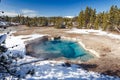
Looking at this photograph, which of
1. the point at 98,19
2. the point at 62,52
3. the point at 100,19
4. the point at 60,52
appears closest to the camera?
the point at 60,52

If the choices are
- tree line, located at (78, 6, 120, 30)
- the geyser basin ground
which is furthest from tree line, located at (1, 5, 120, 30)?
the geyser basin ground

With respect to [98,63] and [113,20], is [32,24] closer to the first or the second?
[113,20]

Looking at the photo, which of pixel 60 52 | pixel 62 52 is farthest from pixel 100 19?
pixel 60 52

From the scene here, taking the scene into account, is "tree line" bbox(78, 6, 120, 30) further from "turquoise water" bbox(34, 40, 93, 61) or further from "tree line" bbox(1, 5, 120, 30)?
"turquoise water" bbox(34, 40, 93, 61)

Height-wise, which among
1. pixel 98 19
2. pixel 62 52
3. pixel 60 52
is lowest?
pixel 62 52

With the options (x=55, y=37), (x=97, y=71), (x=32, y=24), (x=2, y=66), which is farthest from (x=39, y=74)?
(x=32, y=24)

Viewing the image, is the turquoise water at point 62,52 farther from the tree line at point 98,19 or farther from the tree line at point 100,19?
the tree line at point 100,19

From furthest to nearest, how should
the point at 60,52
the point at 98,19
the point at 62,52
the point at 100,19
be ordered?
the point at 100,19 → the point at 98,19 → the point at 62,52 → the point at 60,52

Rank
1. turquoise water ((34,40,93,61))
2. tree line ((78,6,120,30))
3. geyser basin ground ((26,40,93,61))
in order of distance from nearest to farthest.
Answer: geyser basin ground ((26,40,93,61)), turquoise water ((34,40,93,61)), tree line ((78,6,120,30))

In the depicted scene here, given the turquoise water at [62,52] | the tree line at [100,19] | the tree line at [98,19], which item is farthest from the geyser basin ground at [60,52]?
the tree line at [100,19]

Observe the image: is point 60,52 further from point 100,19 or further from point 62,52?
point 100,19

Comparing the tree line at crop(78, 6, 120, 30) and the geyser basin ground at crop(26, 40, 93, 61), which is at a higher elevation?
the tree line at crop(78, 6, 120, 30)

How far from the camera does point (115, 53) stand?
3117 centimetres

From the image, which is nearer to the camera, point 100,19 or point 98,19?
point 98,19
